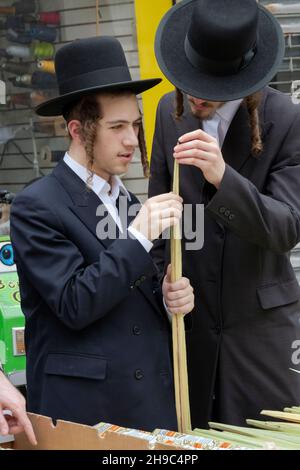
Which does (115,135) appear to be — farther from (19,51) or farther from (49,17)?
(49,17)

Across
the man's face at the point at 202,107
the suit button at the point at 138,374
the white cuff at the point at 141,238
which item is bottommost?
the suit button at the point at 138,374

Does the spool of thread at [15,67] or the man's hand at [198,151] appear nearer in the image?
the man's hand at [198,151]

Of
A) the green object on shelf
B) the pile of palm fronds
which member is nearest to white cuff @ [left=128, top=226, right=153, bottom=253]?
the pile of palm fronds

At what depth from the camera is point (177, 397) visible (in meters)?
1.93

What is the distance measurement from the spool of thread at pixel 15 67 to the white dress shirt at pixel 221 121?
3059 millimetres

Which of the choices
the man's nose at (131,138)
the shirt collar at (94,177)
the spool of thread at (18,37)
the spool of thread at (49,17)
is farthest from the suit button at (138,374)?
the spool of thread at (49,17)

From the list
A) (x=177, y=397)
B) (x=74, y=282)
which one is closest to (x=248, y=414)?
(x=177, y=397)

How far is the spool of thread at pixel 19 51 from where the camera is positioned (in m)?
5.10

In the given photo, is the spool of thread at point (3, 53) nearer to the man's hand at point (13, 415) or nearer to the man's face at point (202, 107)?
the man's face at point (202, 107)

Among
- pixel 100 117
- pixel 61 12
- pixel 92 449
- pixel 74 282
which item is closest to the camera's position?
pixel 92 449

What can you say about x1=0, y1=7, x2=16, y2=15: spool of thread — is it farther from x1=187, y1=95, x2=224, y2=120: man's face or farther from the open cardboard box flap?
the open cardboard box flap

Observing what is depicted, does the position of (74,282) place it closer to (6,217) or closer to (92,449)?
(92,449)

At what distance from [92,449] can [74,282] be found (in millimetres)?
461

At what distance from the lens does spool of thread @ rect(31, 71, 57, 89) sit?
5172 millimetres
